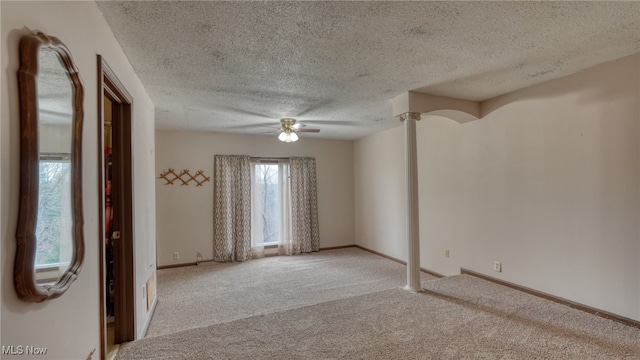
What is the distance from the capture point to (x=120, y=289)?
231 centimetres

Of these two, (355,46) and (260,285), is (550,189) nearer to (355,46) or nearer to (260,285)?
(355,46)

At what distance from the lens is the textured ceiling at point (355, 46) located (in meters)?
1.77

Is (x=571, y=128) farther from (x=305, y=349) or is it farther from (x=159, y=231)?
(x=159, y=231)

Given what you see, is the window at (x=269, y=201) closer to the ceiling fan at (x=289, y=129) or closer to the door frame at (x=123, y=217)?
the ceiling fan at (x=289, y=129)

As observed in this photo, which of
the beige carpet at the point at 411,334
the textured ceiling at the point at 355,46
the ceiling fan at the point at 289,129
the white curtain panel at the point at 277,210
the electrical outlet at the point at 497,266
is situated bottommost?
the beige carpet at the point at 411,334

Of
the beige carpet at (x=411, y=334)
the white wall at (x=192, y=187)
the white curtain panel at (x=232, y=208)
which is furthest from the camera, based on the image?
the white curtain panel at (x=232, y=208)

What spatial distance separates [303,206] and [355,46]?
4.10 metres

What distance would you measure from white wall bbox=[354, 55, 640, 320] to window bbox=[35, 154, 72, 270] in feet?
12.8

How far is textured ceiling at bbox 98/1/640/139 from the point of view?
1.77 metres

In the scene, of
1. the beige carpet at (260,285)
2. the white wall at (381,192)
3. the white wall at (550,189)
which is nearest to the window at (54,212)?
the beige carpet at (260,285)

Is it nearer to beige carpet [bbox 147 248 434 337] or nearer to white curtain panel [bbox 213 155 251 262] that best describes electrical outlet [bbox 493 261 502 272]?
beige carpet [bbox 147 248 434 337]

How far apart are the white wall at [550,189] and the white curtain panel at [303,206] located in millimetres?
2376

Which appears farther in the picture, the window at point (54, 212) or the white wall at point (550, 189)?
the white wall at point (550, 189)

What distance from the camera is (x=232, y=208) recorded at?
5.45 m
